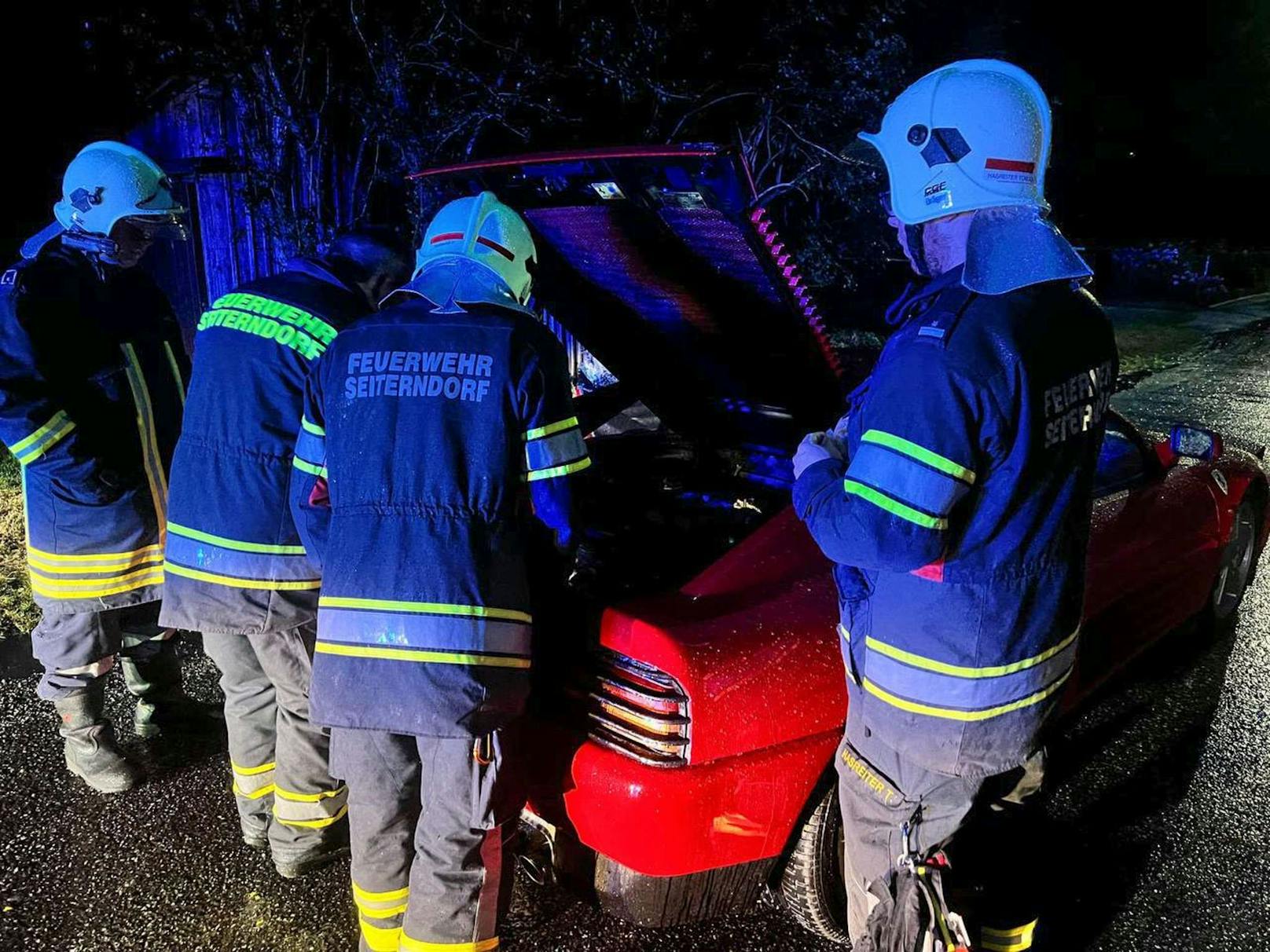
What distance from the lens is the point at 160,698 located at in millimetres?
3686

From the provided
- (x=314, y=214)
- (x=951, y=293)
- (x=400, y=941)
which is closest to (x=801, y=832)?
(x=400, y=941)

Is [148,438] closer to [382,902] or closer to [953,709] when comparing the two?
[382,902]

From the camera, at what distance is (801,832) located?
243 centimetres

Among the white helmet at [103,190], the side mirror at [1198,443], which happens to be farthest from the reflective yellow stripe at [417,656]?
the side mirror at [1198,443]

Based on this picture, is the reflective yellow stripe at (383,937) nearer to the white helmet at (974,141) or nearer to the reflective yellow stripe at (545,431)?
the reflective yellow stripe at (545,431)

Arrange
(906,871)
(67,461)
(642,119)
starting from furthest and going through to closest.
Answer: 1. (642,119)
2. (67,461)
3. (906,871)

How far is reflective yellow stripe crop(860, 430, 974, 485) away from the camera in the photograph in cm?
171

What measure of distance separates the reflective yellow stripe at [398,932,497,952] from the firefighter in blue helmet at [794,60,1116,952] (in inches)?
36.0

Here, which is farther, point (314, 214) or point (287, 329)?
point (314, 214)

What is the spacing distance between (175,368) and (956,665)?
9.96 feet

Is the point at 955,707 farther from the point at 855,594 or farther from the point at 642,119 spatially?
the point at 642,119

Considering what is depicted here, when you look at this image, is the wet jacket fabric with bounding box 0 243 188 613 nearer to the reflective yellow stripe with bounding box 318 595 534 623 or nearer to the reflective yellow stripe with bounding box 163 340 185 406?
the reflective yellow stripe with bounding box 163 340 185 406

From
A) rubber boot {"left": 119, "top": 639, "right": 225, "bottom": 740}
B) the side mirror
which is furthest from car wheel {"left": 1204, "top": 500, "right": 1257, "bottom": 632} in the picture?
rubber boot {"left": 119, "top": 639, "right": 225, "bottom": 740}

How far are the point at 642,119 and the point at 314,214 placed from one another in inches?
132
